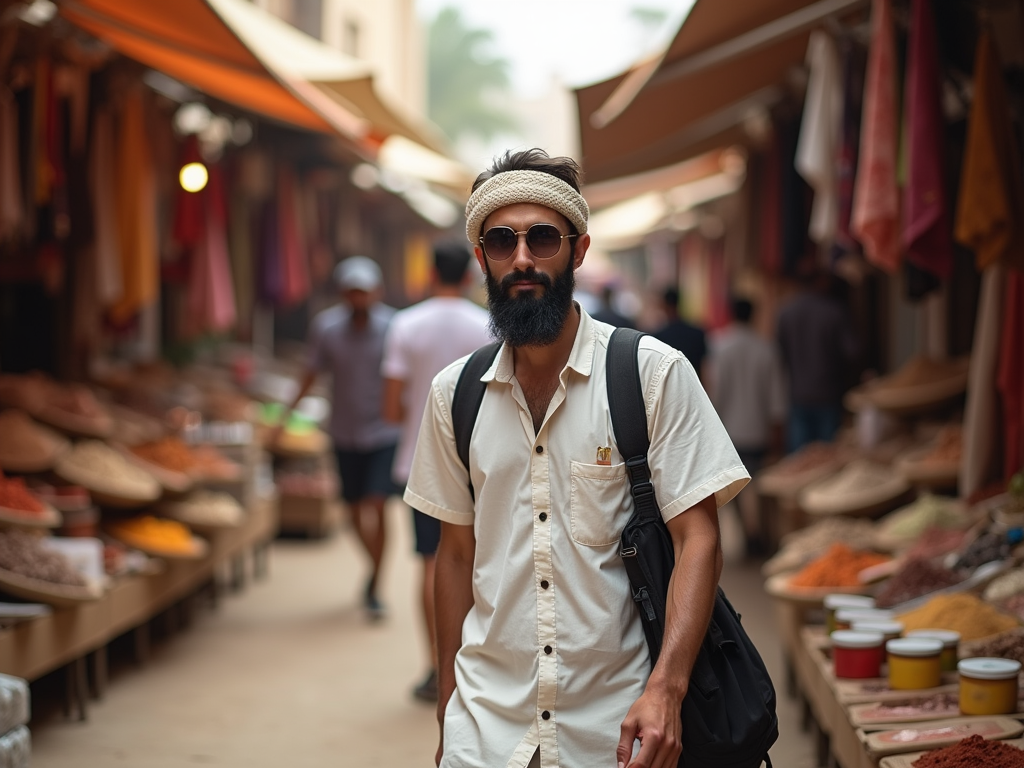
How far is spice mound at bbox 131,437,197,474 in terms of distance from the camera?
774cm

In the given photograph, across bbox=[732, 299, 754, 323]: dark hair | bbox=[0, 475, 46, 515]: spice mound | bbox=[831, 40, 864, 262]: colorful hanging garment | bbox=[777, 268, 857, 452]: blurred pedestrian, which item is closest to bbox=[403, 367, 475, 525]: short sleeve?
bbox=[0, 475, 46, 515]: spice mound

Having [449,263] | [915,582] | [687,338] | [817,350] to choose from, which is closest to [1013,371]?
[915,582]

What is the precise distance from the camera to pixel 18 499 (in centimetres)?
560

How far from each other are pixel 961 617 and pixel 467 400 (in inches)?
88.5

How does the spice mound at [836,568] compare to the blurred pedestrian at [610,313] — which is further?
the blurred pedestrian at [610,313]

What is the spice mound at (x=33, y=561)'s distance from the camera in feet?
17.1

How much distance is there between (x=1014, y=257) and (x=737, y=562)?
541cm

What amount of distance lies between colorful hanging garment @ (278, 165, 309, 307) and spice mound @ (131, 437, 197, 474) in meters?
3.87

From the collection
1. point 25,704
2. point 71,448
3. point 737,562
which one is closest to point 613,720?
point 25,704

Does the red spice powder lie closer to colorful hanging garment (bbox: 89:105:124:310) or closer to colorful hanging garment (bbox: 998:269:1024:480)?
colorful hanging garment (bbox: 89:105:124:310)

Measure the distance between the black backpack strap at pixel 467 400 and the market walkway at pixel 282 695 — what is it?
107 inches

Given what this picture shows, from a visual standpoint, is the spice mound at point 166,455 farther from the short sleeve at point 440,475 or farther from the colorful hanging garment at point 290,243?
the short sleeve at point 440,475

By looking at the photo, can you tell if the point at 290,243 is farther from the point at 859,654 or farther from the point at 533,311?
the point at 533,311

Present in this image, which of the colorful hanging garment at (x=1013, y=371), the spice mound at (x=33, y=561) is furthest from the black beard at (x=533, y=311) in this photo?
the colorful hanging garment at (x=1013, y=371)
